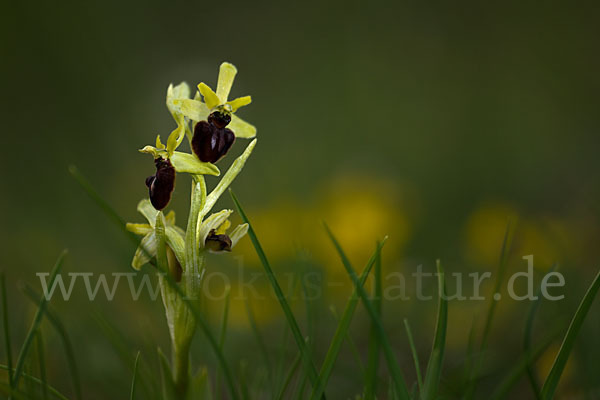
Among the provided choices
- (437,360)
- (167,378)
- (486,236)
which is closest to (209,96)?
(167,378)

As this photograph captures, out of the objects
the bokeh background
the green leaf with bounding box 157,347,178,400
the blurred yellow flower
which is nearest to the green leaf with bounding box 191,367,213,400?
the green leaf with bounding box 157,347,178,400

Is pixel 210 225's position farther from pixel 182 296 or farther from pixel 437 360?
pixel 437 360

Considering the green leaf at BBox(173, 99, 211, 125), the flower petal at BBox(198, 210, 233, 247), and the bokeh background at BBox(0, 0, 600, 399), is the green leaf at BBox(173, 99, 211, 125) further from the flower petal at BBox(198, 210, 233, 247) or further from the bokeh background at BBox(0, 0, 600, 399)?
the bokeh background at BBox(0, 0, 600, 399)

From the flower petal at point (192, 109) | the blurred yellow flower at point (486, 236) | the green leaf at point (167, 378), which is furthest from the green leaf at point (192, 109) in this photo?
the blurred yellow flower at point (486, 236)

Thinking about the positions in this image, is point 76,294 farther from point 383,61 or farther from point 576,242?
point 383,61

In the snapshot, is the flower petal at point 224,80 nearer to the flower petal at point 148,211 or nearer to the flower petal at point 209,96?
the flower petal at point 209,96

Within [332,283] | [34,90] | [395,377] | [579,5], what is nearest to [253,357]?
[332,283]
